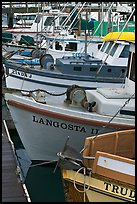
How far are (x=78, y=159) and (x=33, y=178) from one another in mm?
4022

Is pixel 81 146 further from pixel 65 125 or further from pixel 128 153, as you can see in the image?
pixel 128 153

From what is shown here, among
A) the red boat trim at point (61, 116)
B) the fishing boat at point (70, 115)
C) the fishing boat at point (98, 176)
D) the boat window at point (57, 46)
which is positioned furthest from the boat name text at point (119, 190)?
the boat window at point (57, 46)

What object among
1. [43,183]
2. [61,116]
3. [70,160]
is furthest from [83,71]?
[70,160]

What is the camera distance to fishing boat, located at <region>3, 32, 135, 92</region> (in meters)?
13.6

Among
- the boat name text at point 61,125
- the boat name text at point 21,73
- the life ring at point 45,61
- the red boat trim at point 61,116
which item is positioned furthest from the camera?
the boat name text at point 21,73

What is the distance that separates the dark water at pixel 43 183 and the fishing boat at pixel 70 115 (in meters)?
0.48

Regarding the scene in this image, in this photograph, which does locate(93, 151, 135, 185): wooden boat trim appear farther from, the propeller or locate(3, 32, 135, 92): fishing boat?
locate(3, 32, 135, 92): fishing boat

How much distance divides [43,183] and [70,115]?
2326mm

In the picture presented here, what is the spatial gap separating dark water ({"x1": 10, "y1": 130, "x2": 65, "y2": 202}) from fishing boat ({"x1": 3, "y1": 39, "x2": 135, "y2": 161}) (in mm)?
481

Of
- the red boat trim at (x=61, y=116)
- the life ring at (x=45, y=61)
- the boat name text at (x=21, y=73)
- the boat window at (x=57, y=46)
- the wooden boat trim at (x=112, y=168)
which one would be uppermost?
the boat window at (x=57, y=46)

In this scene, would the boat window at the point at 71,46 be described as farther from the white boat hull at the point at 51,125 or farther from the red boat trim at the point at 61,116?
the red boat trim at the point at 61,116

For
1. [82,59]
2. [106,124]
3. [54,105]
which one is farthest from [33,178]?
[82,59]

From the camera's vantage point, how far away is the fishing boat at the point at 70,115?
9.14 meters

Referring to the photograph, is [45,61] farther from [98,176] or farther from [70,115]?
[98,176]
